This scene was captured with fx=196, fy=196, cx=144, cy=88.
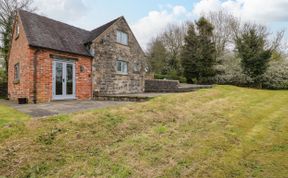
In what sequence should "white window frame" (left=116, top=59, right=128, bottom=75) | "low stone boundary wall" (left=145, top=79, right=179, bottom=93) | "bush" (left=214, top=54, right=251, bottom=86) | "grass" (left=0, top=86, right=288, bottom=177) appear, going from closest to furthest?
"grass" (left=0, top=86, right=288, bottom=177) → "white window frame" (left=116, top=59, right=128, bottom=75) → "low stone boundary wall" (left=145, top=79, right=179, bottom=93) → "bush" (left=214, top=54, right=251, bottom=86)

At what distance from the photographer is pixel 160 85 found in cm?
1789

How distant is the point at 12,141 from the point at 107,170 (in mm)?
1921

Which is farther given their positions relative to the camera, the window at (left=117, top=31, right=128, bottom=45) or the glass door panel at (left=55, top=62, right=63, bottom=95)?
the window at (left=117, top=31, right=128, bottom=45)

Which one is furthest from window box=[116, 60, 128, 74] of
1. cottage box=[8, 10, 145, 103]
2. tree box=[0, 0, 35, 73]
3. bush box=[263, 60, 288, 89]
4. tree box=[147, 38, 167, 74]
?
tree box=[147, 38, 167, 74]

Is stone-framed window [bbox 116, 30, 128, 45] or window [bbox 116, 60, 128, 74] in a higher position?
stone-framed window [bbox 116, 30, 128, 45]

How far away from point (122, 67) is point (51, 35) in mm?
5647

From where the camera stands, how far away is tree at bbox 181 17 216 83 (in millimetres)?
22328

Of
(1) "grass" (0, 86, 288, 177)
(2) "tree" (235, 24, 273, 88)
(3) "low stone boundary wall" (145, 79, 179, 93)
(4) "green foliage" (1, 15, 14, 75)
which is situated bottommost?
(1) "grass" (0, 86, 288, 177)

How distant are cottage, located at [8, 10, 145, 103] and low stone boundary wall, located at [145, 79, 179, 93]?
160cm

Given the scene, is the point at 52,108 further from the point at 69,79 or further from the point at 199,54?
the point at 199,54

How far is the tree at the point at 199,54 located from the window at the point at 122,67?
965cm

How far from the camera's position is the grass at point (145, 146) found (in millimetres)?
3350

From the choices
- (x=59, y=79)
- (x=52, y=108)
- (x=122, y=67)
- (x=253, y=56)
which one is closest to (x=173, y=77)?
(x=253, y=56)

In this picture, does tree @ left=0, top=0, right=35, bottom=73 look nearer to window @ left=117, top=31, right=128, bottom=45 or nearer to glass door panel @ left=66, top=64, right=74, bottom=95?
window @ left=117, top=31, right=128, bottom=45
